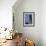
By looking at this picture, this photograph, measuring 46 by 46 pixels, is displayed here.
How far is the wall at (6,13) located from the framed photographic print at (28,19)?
4.50ft

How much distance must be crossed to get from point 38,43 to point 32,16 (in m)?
1.33

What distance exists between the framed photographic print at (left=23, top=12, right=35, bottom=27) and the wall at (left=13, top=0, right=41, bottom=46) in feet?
0.48

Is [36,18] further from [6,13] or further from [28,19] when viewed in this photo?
[6,13]

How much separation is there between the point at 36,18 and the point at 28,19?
389mm

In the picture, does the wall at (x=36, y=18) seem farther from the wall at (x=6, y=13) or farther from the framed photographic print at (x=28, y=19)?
the wall at (x=6, y=13)

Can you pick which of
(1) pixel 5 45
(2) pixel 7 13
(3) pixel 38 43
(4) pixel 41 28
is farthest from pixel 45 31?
(1) pixel 5 45

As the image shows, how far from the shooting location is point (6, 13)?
4.61m

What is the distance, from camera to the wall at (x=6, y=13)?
4.56 m

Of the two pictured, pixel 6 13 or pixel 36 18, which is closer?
pixel 6 13

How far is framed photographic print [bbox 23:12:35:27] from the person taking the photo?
584 cm

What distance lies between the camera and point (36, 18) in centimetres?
590

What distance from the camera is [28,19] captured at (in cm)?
587

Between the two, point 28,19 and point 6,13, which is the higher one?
point 6,13

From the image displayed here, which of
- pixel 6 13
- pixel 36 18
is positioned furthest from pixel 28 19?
pixel 6 13
